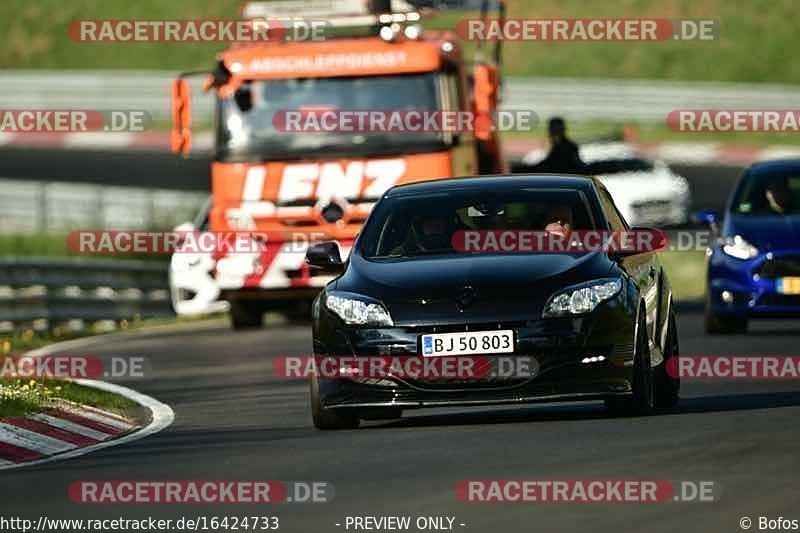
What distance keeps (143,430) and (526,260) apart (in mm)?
2612

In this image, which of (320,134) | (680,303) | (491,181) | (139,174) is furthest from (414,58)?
(139,174)

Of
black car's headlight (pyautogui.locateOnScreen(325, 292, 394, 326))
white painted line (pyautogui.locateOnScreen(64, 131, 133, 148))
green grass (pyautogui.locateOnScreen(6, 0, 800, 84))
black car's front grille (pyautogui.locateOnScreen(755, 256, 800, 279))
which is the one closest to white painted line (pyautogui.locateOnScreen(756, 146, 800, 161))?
green grass (pyautogui.locateOnScreen(6, 0, 800, 84))

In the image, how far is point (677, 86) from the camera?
54.5 meters

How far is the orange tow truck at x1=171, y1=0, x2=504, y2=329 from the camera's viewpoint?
23516 mm

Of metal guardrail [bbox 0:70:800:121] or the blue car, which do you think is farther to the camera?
metal guardrail [bbox 0:70:800:121]

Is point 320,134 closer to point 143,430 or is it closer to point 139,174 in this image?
point 143,430

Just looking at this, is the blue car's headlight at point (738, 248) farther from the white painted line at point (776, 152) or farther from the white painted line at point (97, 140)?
the white painted line at point (97, 140)

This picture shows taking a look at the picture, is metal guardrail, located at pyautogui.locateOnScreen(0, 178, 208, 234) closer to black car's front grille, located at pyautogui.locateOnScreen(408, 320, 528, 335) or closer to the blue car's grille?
the blue car's grille

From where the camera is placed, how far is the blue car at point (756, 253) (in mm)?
19953

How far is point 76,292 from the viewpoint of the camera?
89.8 feet

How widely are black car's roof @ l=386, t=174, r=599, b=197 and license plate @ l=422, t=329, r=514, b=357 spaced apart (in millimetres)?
1593

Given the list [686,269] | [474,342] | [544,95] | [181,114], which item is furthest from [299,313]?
[544,95]

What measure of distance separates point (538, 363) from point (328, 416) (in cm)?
132

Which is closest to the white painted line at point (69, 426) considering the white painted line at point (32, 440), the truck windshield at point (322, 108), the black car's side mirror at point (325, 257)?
the white painted line at point (32, 440)
